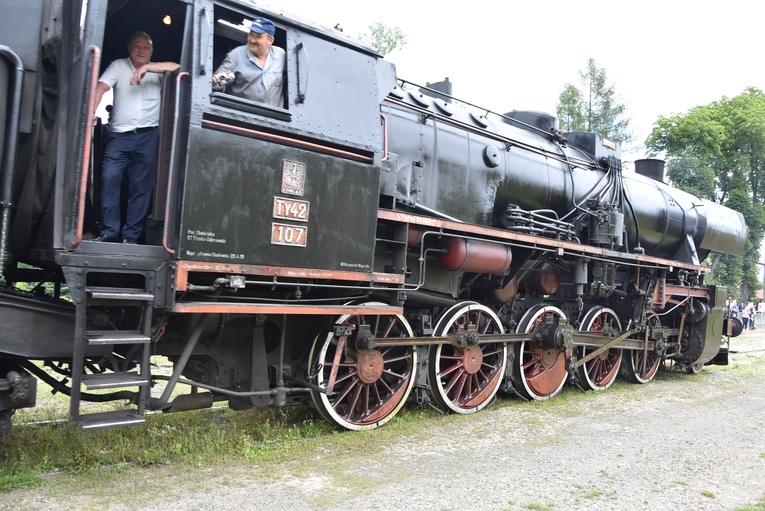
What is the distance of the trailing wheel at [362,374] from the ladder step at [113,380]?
66.7 inches

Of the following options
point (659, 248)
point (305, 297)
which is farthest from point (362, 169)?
point (659, 248)

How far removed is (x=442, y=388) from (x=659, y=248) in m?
5.74

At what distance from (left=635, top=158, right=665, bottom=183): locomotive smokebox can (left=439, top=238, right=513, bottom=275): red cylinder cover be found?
20.3 ft

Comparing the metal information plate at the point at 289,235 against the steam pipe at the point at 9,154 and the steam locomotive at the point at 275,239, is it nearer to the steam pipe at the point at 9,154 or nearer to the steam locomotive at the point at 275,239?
the steam locomotive at the point at 275,239

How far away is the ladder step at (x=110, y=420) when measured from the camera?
3.69m

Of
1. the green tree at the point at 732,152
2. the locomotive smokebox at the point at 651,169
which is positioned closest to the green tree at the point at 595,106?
the green tree at the point at 732,152

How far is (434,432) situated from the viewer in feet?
18.9

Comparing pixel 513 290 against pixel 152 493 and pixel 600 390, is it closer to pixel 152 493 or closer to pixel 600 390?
pixel 600 390

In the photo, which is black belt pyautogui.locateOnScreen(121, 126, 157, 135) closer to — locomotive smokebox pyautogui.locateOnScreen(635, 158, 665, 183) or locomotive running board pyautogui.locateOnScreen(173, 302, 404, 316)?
locomotive running board pyautogui.locateOnScreen(173, 302, 404, 316)

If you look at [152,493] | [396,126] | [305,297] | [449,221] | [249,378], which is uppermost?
[396,126]

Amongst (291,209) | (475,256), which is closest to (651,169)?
(475,256)

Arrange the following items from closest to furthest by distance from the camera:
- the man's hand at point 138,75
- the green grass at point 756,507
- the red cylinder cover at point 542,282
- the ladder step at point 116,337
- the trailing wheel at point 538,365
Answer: the ladder step at point 116,337
the green grass at point 756,507
the man's hand at point 138,75
the trailing wheel at point 538,365
the red cylinder cover at point 542,282

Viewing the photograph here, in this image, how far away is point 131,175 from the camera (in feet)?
14.7

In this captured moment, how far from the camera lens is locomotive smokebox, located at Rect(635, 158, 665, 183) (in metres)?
11.5
